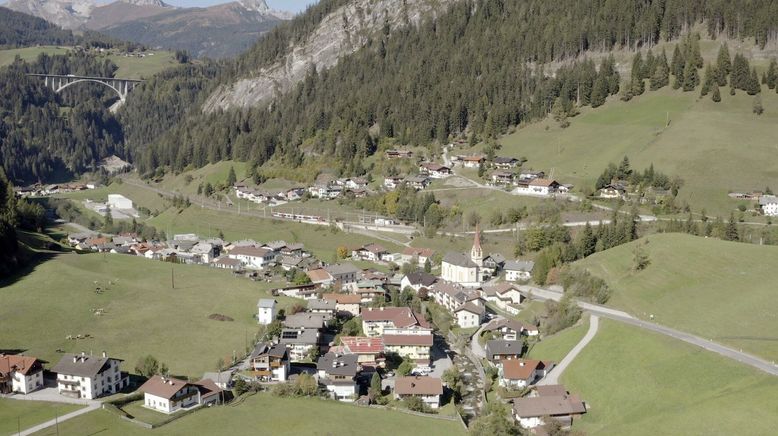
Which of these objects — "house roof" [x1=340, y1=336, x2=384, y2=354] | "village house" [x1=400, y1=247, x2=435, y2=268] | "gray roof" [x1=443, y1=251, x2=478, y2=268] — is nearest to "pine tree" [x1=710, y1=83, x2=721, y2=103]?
"village house" [x1=400, y1=247, x2=435, y2=268]

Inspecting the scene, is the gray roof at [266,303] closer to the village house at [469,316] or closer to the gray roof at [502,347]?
the village house at [469,316]

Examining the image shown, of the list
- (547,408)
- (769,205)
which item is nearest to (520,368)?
(547,408)

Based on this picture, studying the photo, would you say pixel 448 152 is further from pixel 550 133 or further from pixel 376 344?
pixel 376 344

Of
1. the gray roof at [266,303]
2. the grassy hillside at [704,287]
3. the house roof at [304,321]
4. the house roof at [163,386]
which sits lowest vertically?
the house roof at [304,321]

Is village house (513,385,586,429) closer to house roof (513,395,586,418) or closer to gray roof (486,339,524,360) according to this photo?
house roof (513,395,586,418)

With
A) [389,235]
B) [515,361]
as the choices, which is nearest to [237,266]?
[389,235]

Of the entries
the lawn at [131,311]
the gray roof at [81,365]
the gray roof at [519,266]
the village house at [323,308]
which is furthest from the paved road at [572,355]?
the gray roof at [81,365]
